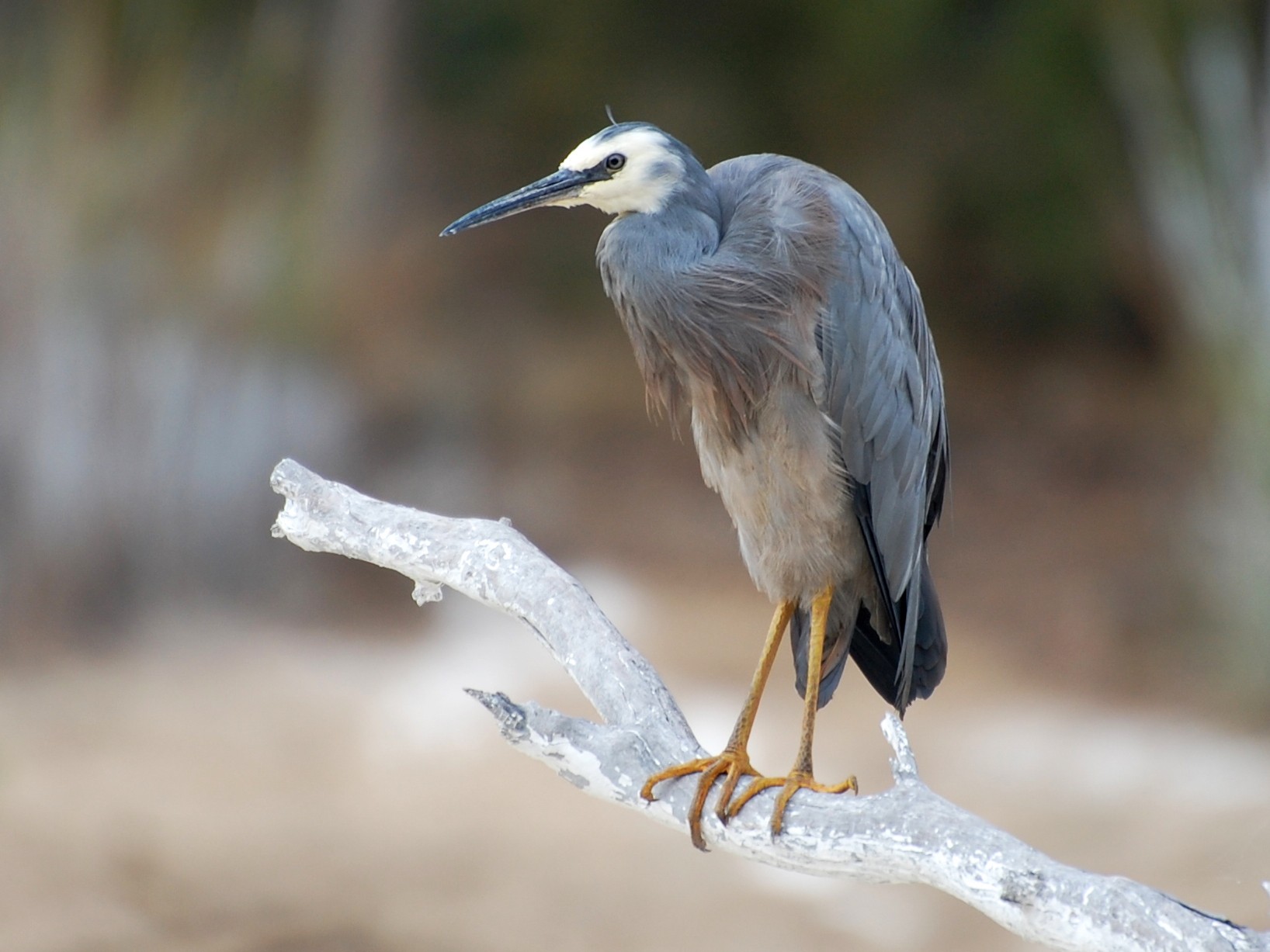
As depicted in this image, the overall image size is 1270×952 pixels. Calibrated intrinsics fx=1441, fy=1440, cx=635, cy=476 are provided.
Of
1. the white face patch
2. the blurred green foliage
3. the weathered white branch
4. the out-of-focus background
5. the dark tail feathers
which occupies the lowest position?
the weathered white branch

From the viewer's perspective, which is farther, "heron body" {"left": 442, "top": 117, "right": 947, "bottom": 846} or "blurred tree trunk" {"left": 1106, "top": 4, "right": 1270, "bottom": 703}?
"blurred tree trunk" {"left": 1106, "top": 4, "right": 1270, "bottom": 703}

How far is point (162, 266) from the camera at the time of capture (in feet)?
14.6

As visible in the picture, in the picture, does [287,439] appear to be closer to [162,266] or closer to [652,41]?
[162,266]

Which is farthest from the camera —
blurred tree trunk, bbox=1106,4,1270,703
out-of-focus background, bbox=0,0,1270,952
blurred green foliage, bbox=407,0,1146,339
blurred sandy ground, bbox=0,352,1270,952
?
blurred green foliage, bbox=407,0,1146,339

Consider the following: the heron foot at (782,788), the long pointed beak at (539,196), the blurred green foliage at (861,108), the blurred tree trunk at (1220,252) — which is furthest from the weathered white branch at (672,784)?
the blurred green foliage at (861,108)

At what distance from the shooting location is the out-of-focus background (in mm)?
3600

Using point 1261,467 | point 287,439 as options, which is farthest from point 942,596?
point 287,439

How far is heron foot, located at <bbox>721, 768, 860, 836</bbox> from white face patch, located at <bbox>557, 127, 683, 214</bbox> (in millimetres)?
694

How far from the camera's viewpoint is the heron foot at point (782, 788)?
155cm

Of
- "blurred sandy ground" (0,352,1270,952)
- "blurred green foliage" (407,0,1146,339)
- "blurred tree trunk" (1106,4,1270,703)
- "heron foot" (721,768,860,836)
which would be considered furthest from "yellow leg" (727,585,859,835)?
"blurred green foliage" (407,0,1146,339)

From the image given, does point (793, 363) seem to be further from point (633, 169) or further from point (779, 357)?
point (633, 169)

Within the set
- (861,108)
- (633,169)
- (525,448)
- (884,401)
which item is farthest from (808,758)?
(861,108)

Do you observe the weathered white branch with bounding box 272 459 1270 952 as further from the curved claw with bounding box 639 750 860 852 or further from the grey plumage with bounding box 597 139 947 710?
the grey plumage with bounding box 597 139 947 710

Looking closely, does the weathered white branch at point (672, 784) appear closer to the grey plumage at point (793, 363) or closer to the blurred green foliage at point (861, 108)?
the grey plumage at point (793, 363)
